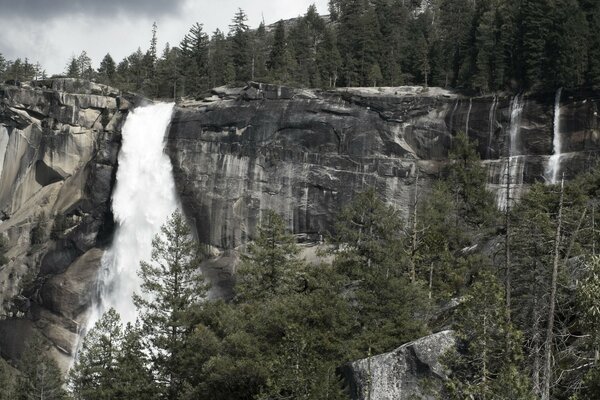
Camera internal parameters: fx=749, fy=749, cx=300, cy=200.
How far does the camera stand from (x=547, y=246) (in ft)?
65.3

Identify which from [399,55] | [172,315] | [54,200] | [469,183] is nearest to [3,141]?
[54,200]

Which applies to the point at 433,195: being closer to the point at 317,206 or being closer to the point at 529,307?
the point at 317,206

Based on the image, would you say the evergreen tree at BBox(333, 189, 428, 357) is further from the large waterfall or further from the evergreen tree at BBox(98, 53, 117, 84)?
the evergreen tree at BBox(98, 53, 117, 84)

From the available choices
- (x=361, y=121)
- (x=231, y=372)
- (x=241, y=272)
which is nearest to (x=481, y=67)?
(x=361, y=121)

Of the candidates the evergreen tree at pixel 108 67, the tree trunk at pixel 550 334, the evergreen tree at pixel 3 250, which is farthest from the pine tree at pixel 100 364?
the evergreen tree at pixel 108 67

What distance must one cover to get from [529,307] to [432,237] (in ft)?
65.7

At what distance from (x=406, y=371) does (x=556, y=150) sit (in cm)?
3819

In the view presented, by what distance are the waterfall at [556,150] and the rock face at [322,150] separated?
1961 mm

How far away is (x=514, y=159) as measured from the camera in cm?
5416

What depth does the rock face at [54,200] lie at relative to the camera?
57.6m

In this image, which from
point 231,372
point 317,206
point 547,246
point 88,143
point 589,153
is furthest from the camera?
point 88,143

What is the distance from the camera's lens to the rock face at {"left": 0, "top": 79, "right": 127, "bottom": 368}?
5762 cm

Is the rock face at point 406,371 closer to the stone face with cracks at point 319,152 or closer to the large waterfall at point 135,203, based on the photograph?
the stone face with cracks at point 319,152

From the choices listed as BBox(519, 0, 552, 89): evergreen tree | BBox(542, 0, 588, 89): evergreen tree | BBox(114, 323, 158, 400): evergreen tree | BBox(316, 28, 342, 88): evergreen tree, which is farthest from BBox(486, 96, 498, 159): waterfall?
BBox(114, 323, 158, 400): evergreen tree
